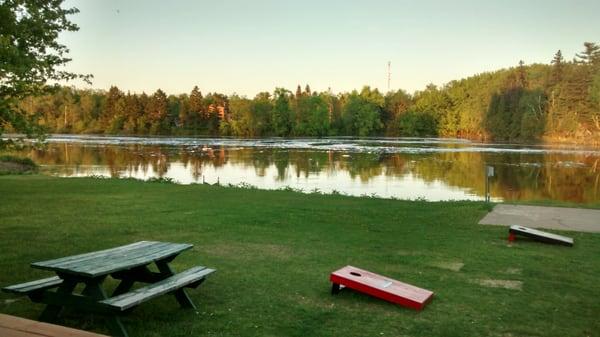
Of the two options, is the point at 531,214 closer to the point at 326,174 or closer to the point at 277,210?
the point at 277,210

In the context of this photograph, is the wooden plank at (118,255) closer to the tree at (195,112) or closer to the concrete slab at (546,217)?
the concrete slab at (546,217)

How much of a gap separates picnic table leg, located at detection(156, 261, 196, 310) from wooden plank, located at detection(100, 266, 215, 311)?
16 centimetres

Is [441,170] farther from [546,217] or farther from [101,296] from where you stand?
[101,296]

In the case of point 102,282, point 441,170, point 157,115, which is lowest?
point 441,170

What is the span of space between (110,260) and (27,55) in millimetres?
3299

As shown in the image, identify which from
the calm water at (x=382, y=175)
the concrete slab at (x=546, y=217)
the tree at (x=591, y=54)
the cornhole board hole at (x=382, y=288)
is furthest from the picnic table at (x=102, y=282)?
the tree at (x=591, y=54)

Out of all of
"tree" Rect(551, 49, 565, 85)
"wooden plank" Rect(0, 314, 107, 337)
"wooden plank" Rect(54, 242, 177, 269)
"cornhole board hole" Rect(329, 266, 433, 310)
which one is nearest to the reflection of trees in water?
"cornhole board hole" Rect(329, 266, 433, 310)

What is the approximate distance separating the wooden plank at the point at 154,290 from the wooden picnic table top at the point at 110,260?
0.80ft

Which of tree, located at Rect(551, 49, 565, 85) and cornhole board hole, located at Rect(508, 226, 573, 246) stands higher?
tree, located at Rect(551, 49, 565, 85)

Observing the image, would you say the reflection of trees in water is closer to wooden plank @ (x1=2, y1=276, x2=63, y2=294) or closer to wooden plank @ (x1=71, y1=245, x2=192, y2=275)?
wooden plank @ (x1=71, y1=245, x2=192, y2=275)

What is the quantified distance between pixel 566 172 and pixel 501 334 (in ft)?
106

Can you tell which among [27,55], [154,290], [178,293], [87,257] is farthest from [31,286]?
[27,55]

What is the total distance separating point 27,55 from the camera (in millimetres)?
6914

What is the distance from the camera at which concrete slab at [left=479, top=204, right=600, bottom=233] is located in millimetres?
12453
